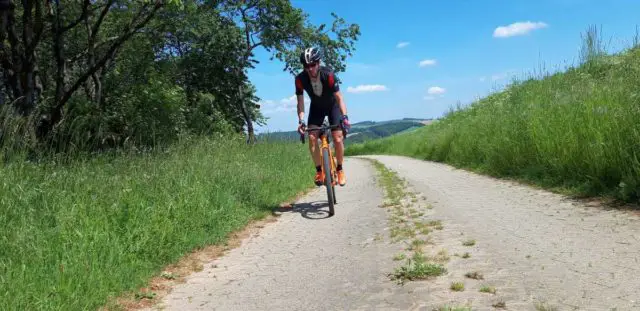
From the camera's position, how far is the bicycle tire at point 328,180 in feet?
20.6

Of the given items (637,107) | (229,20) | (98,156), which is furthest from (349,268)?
(229,20)

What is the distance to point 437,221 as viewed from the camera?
507 cm

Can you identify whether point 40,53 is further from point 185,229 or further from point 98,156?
point 185,229

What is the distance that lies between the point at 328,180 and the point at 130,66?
13.9 meters

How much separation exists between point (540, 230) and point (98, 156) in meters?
6.06

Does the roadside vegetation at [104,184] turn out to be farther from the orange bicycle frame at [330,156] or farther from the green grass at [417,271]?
the green grass at [417,271]

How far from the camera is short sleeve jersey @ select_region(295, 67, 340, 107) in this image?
668cm

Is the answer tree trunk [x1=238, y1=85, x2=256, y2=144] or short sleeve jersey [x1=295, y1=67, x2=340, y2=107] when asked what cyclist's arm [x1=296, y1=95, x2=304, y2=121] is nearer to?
short sleeve jersey [x1=295, y1=67, x2=340, y2=107]

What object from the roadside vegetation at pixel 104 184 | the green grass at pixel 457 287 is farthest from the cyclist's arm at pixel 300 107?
the green grass at pixel 457 287


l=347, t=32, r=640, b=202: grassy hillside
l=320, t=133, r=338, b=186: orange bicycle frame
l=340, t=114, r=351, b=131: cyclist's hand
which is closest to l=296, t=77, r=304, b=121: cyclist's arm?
l=320, t=133, r=338, b=186: orange bicycle frame

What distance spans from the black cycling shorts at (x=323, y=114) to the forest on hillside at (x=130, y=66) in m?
2.77

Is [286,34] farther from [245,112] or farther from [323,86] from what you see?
[323,86]

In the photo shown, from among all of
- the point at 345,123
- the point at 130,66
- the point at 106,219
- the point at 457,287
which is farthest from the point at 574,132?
the point at 130,66

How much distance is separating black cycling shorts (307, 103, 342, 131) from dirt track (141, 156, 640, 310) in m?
1.67
